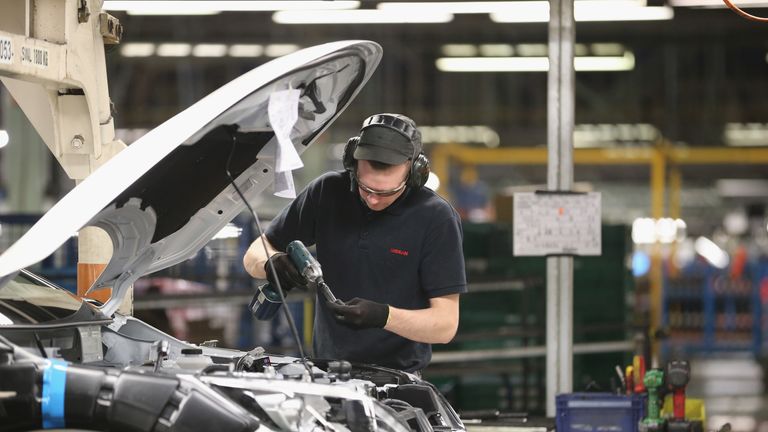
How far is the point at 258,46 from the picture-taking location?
12.4 meters

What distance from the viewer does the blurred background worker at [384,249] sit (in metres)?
3.80

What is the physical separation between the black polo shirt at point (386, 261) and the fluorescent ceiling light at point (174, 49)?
8.27m

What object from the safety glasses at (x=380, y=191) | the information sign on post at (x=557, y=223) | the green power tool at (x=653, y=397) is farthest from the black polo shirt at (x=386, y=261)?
the information sign on post at (x=557, y=223)

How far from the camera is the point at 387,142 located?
3775mm

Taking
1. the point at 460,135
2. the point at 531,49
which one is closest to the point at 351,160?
the point at 531,49

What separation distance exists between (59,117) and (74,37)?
371 mm

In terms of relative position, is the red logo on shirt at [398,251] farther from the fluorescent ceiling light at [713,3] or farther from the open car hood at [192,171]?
the fluorescent ceiling light at [713,3]

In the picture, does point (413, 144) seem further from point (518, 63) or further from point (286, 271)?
point (518, 63)

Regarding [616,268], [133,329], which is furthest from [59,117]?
[616,268]

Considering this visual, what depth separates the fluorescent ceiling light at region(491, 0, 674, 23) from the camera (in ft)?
24.6

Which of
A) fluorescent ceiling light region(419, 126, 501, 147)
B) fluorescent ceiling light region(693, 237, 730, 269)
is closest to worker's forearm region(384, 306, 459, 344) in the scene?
fluorescent ceiling light region(419, 126, 501, 147)

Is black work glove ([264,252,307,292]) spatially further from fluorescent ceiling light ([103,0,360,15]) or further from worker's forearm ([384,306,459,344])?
fluorescent ceiling light ([103,0,360,15])

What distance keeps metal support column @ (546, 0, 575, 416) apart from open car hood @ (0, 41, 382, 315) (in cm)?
211

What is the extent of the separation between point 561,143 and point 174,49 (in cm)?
703
